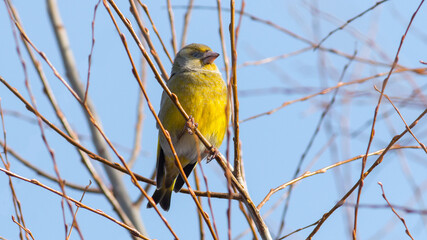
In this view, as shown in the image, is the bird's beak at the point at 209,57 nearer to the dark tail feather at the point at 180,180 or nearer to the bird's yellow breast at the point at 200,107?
the bird's yellow breast at the point at 200,107

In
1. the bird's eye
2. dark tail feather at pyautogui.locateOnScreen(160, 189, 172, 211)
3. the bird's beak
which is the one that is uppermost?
the bird's eye

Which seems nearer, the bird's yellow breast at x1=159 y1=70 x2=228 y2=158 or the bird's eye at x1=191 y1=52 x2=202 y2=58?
the bird's yellow breast at x1=159 y1=70 x2=228 y2=158

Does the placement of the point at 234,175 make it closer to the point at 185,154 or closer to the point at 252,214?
the point at 252,214

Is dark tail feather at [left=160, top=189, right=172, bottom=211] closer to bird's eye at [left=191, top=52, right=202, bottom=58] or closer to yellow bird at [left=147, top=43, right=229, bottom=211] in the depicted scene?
yellow bird at [left=147, top=43, right=229, bottom=211]

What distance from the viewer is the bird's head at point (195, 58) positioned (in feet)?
15.9

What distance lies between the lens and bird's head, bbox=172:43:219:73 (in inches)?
191

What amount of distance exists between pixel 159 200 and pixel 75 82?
1.42 m

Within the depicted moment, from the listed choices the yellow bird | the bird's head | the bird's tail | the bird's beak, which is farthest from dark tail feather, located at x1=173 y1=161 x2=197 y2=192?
the bird's beak

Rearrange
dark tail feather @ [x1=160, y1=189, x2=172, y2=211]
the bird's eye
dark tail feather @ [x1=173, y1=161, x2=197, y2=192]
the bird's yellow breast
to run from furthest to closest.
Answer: the bird's eye
dark tail feather @ [x1=160, y1=189, x2=172, y2=211]
dark tail feather @ [x1=173, y1=161, x2=197, y2=192]
the bird's yellow breast

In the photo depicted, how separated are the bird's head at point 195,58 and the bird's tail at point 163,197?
106cm

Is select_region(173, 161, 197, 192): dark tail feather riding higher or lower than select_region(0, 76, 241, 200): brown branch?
higher

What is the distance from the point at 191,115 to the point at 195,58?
1062 millimetres

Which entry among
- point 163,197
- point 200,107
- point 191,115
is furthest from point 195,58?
point 163,197

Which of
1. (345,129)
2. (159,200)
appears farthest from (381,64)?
(159,200)
